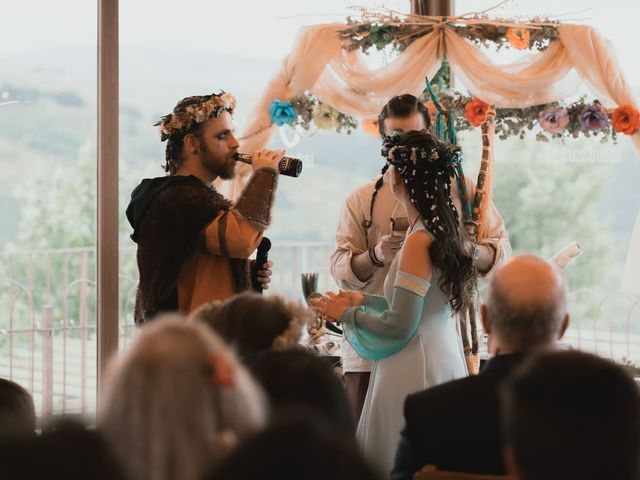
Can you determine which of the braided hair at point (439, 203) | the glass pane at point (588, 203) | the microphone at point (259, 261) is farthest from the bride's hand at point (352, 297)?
the glass pane at point (588, 203)

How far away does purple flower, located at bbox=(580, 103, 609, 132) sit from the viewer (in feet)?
16.4

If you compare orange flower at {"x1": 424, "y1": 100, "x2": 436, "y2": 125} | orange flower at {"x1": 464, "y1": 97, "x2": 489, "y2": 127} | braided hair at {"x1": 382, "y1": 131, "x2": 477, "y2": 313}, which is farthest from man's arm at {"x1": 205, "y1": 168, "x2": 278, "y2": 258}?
orange flower at {"x1": 464, "y1": 97, "x2": 489, "y2": 127}

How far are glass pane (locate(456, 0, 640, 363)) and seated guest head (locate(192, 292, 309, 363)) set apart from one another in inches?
133

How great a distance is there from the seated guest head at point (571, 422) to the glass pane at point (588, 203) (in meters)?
3.85

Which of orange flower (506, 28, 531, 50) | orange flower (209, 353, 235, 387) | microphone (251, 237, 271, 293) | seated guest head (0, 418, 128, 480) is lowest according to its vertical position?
seated guest head (0, 418, 128, 480)

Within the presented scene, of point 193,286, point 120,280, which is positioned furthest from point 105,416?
point 120,280

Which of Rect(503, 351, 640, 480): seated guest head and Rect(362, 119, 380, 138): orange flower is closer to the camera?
Rect(503, 351, 640, 480): seated guest head

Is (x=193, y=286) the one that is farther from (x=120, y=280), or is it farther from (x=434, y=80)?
(x=434, y=80)

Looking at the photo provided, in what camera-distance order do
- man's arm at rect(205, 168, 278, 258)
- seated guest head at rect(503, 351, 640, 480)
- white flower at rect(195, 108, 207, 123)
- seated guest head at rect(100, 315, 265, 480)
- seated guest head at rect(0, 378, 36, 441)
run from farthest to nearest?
white flower at rect(195, 108, 207, 123) < man's arm at rect(205, 168, 278, 258) < seated guest head at rect(0, 378, 36, 441) < seated guest head at rect(503, 351, 640, 480) < seated guest head at rect(100, 315, 265, 480)

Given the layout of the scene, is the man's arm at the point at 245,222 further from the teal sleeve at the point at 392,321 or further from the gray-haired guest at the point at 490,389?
the gray-haired guest at the point at 490,389

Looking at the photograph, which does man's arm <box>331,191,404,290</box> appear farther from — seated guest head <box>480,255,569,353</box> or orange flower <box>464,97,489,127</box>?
seated guest head <box>480,255,569,353</box>

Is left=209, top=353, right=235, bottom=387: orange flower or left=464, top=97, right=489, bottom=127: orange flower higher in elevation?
left=464, top=97, right=489, bottom=127: orange flower

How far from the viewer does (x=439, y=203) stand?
3.32 metres

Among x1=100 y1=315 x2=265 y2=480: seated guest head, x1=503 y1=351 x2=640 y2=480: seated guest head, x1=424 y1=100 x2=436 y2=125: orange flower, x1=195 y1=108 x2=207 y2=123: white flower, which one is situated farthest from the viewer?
x1=424 y1=100 x2=436 y2=125: orange flower
